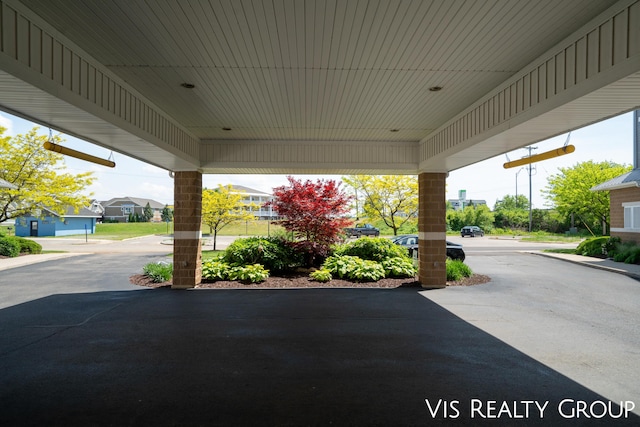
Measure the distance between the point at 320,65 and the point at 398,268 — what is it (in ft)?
24.2

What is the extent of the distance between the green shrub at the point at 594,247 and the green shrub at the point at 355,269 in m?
13.1

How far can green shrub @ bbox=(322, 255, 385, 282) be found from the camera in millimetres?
10836

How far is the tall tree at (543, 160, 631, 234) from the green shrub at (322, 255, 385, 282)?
Result: 17.9m

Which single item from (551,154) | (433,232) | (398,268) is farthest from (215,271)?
(551,154)

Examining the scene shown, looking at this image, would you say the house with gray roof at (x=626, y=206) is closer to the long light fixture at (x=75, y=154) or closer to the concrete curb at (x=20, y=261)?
the long light fixture at (x=75, y=154)

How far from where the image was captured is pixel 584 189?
23047 mm

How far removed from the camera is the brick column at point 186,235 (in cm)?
1016

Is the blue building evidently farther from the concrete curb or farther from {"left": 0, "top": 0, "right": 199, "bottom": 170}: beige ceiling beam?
{"left": 0, "top": 0, "right": 199, "bottom": 170}: beige ceiling beam

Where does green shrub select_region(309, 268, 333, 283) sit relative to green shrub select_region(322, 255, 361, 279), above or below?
below

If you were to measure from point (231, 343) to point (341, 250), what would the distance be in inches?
297

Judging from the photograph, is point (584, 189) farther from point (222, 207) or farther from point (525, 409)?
point (525, 409)

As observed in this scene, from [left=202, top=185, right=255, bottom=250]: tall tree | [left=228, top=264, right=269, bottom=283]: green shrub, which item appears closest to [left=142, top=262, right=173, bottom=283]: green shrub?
[left=228, top=264, right=269, bottom=283]: green shrub

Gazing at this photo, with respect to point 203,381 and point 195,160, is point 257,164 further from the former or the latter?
point 203,381

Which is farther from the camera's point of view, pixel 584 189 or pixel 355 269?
pixel 584 189
